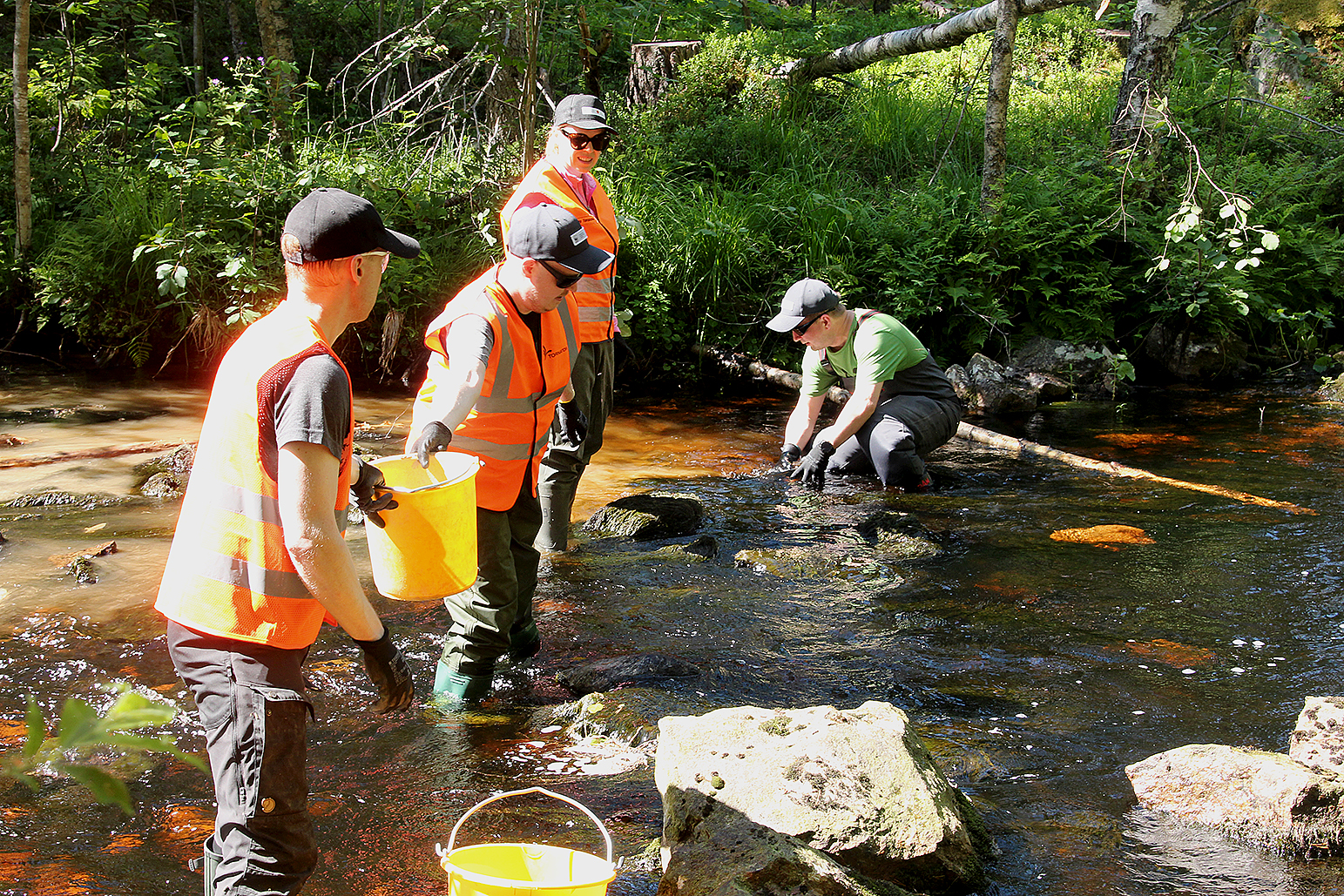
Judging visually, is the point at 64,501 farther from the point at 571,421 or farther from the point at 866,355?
the point at 866,355

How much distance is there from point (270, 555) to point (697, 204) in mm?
8849

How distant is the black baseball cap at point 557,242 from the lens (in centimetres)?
343

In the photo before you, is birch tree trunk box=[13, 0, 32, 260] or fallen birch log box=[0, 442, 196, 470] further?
birch tree trunk box=[13, 0, 32, 260]

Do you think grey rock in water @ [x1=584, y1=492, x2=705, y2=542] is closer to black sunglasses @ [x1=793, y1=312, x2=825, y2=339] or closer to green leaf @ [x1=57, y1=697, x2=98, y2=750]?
black sunglasses @ [x1=793, y1=312, x2=825, y2=339]

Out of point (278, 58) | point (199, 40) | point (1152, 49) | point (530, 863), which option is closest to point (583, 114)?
point (530, 863)

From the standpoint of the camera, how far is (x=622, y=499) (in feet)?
20.3

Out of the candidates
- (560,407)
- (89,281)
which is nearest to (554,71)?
(89,281)

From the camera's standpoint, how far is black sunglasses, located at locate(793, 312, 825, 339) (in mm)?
6215

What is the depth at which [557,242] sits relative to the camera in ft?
11.3

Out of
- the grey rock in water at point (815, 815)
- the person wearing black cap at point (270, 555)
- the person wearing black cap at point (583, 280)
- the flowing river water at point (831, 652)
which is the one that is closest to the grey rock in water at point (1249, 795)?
the flowing river water at point (831, 652)

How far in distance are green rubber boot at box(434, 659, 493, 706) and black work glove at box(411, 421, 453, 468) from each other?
97cm

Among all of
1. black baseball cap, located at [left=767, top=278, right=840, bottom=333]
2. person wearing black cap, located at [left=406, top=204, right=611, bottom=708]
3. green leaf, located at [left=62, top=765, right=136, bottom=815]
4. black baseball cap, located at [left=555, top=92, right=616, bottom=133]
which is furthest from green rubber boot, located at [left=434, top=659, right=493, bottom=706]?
black baseball cap, located at [left=767, top=278, right=840, bottom=333]

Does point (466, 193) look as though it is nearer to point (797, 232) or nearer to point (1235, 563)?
point (797, 232)

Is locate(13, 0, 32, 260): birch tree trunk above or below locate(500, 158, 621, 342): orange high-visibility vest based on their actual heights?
above
